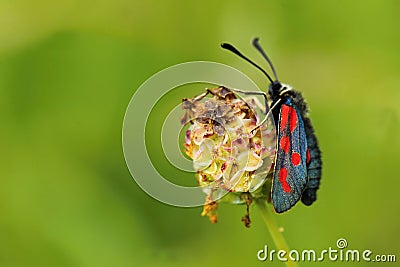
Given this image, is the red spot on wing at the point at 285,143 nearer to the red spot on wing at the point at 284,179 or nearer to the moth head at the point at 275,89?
the red spot on wing at the point at 284,179

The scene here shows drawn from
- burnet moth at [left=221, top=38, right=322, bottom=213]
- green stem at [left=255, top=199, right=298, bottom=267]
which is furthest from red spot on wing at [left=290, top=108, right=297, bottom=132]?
green stem at [left=255, top=199, right=298, bottom=267]

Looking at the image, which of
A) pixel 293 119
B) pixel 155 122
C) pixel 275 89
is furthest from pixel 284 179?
pixel 155 122

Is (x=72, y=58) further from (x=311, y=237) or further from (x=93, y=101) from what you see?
(x=311, y=237)

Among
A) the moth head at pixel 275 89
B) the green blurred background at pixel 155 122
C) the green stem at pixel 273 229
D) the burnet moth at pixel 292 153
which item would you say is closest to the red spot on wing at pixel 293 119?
the burnet moth at pixel 292 153

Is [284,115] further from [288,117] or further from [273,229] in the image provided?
[273,229]

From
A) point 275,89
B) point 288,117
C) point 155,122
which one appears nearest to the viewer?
point 288,117

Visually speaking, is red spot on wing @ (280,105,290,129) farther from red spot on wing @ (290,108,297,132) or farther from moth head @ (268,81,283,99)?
moth head @ (268,81,283,99)
